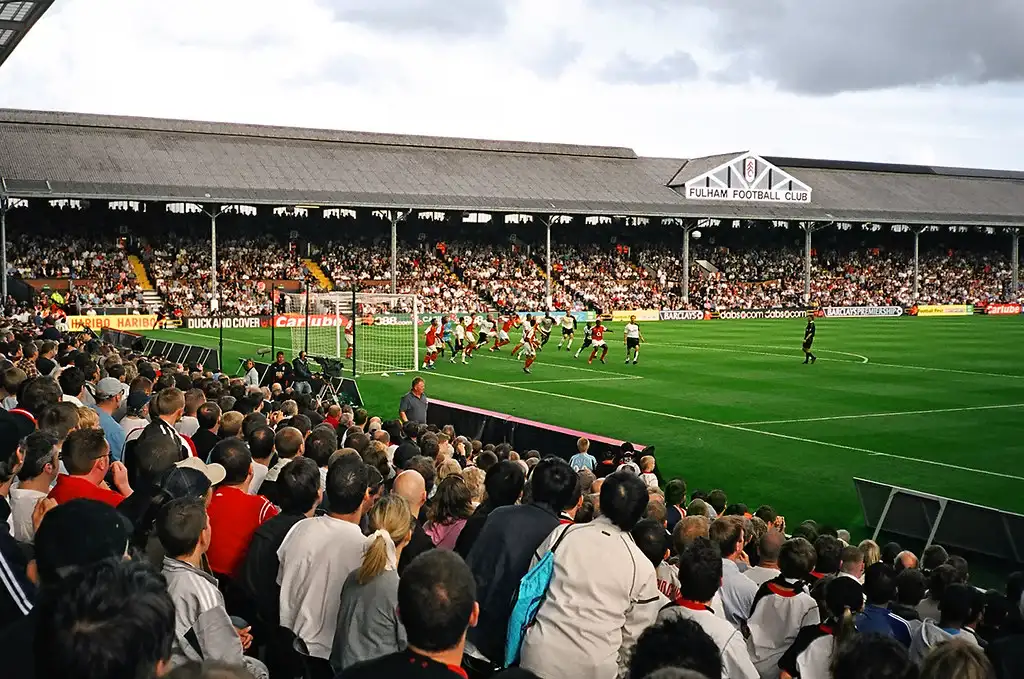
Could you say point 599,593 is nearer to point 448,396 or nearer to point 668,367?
point 448,396

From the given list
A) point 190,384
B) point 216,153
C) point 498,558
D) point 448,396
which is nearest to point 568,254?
point 216,153

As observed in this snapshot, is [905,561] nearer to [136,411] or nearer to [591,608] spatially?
[591,608]

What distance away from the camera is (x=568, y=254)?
228ft

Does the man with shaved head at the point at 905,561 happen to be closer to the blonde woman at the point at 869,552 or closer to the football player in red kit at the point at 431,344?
the blonde woman at the point at 869,552

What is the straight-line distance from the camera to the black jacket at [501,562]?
529 centimetres

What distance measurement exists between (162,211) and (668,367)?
3895 cm

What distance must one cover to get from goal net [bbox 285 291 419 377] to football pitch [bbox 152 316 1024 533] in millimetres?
1570

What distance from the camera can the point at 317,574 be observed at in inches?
214

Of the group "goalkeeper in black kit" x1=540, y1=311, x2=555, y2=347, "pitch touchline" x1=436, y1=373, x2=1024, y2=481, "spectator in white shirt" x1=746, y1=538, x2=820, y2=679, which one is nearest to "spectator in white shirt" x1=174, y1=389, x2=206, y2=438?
"spectator in white shirt" x1=746, y1=538, x2=820, y2=679

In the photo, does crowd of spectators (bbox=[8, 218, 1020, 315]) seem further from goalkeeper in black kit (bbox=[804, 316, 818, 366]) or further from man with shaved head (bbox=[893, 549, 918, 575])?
man with shaved head (bbox=[893, 549, 918, 575])

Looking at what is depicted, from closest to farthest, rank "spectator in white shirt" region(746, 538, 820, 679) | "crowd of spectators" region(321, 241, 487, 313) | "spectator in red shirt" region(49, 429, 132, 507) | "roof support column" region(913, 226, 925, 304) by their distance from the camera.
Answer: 1. "spectator in white shirt" region(746, 538, 820, 679)
2. "spectator in red shirt" region(49, 429, 132, 507)
3. "crowd of spectators" region(321, 241, 487, 313)
4. "roof support column" region(913, 226, 925, 304)

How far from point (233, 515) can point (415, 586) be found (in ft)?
10.1

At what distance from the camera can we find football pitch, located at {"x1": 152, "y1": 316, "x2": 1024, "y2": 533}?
52.4 feet

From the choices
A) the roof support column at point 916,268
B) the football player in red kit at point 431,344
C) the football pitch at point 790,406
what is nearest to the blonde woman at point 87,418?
the football pitch at point 790,406
